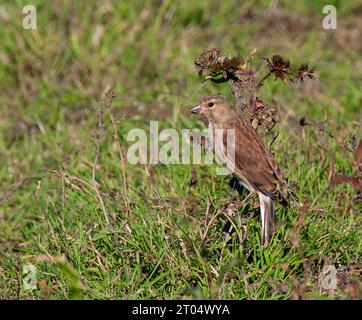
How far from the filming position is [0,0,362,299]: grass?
5141mm

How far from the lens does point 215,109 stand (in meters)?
6.05

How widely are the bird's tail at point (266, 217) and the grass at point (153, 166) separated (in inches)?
2.4

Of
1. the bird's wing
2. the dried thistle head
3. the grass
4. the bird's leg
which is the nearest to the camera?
the grass

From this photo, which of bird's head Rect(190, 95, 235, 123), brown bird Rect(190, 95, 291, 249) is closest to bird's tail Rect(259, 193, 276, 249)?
brown bird Rect(190, 95, 291, 249)

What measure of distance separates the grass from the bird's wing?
159mm

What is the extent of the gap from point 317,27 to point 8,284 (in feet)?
15.5

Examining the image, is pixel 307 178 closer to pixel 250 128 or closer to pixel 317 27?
pixel 250 128

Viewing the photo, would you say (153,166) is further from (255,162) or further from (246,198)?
(246,198)

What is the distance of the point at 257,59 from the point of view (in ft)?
27.7

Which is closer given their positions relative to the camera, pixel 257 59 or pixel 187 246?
pixel 187 246

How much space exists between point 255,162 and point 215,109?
548 millimetres

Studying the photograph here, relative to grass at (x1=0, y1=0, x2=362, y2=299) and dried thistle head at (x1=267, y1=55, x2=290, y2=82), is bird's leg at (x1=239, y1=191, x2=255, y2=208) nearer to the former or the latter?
grass at (x1=0, y1=0, x2=362, y2=299)

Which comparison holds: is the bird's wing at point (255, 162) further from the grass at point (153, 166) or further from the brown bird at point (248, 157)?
the grass at point (153, 166)

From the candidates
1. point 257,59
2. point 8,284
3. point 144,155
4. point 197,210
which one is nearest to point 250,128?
point 197,210
